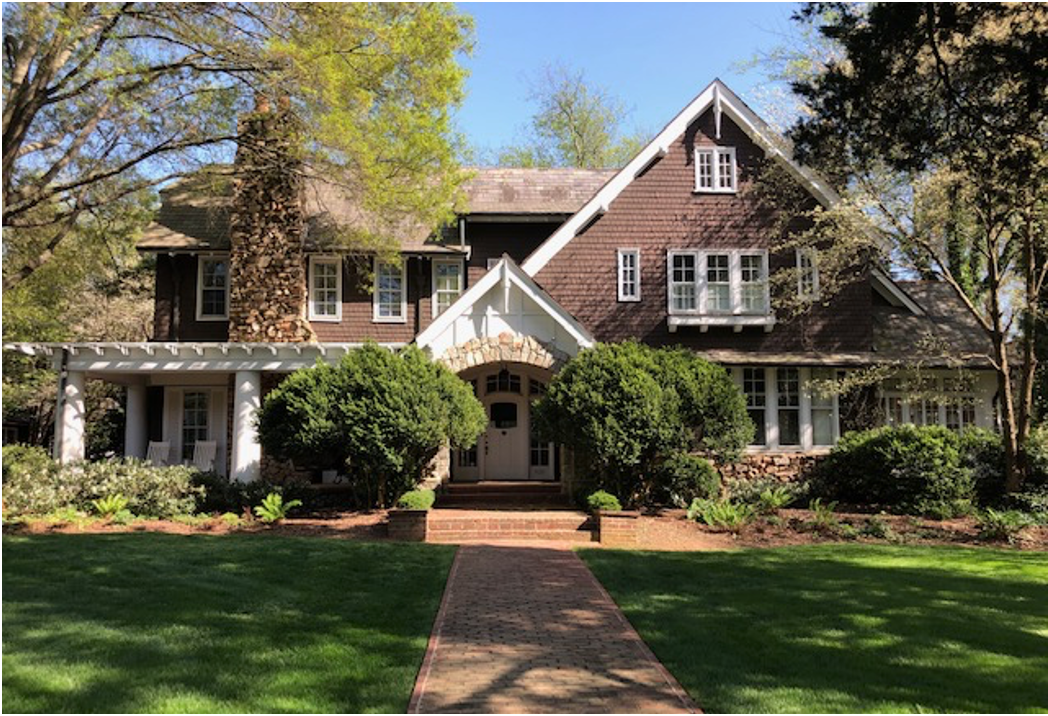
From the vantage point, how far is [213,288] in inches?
771

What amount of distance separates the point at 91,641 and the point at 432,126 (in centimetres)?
1192

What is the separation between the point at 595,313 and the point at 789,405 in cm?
527

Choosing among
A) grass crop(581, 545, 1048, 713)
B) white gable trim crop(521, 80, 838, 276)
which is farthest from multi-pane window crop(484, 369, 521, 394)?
grass crop(581, 545, 1048, 713)

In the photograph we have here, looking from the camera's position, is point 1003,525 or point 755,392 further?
point 755,392

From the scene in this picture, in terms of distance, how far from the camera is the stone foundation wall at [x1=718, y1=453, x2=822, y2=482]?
17.6 metres

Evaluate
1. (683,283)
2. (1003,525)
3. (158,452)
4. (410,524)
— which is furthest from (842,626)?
(158,452)

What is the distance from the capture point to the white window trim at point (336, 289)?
1927 cm

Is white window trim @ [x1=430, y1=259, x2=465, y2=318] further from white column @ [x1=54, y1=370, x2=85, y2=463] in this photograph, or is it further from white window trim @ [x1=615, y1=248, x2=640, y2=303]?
white column @ [x1=54, y1=370, x2=85, y2=463]

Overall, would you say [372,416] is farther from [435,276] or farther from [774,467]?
[774,467]

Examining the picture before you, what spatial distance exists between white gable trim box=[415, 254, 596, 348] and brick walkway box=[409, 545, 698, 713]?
7275 mm

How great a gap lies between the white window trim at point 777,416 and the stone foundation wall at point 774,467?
0.14 m

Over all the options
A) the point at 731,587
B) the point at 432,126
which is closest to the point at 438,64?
the point at 432,126

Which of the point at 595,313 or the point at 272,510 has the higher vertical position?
the point at 595,313

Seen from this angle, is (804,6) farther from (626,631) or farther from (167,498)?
(167,498)
